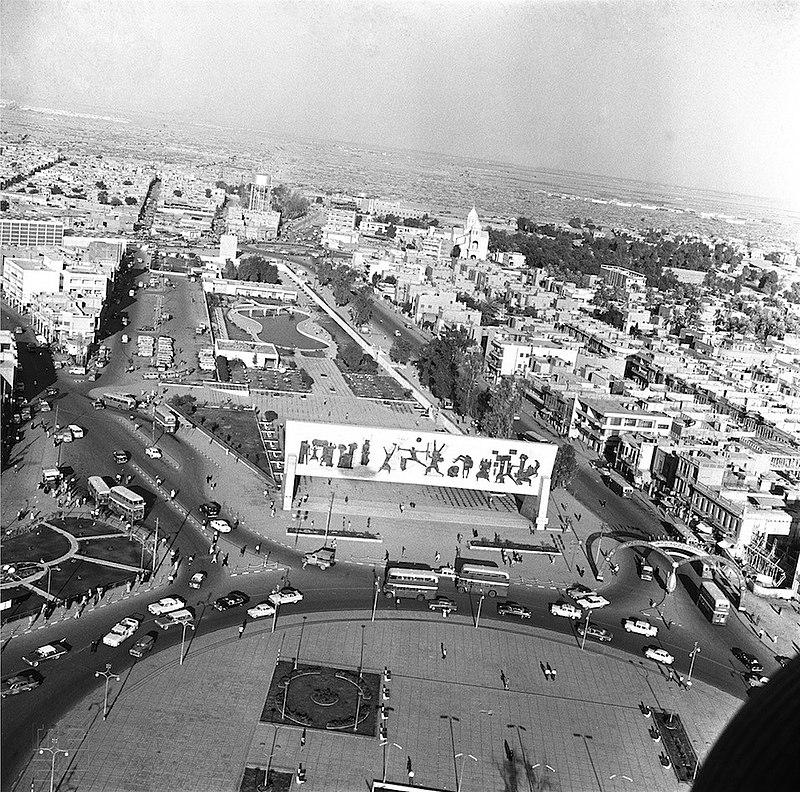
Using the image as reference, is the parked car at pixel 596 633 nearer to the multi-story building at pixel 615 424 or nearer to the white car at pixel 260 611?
the white car at pixel 260 611

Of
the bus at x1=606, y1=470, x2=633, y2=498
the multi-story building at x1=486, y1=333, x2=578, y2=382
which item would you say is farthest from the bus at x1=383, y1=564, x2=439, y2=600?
the multi-story building at x1=486, y1=333, x2=578, y2=382

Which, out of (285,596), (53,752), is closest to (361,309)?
(285,596)

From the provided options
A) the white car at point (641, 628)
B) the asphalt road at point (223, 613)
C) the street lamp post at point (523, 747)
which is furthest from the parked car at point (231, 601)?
the white car at point (641, 628)

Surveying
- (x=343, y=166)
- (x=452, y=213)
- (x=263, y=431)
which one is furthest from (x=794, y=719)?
(x=343, y=166)

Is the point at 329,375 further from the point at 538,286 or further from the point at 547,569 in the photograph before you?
the point at 538,286

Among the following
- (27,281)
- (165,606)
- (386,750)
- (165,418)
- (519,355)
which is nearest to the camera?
(386,750)

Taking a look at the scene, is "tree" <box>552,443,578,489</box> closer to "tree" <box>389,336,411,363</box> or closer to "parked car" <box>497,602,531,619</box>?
"parked car" <box>497,602,531,619</box>

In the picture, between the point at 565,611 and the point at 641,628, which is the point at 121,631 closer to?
the point at 565,611
